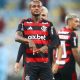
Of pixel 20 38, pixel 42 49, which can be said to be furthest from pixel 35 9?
pixel 42 49

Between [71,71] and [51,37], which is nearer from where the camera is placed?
[51,37]

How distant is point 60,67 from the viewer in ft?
28.6

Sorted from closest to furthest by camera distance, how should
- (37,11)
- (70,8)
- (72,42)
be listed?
(37,11) < (72,42) < (70,8)

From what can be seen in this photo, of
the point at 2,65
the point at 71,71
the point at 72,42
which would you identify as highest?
the point at 72,42

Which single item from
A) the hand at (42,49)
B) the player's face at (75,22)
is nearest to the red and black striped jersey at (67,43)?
the player's face at (75,22)

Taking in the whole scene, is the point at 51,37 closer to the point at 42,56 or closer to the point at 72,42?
the point at 42,56

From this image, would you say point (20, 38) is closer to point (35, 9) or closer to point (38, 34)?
point (38, 34)

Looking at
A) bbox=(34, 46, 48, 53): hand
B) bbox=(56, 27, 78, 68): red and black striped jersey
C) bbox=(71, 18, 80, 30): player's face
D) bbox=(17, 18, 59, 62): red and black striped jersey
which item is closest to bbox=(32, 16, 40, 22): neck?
bbox=(17, 18, 59, 62): red and black striped jersey

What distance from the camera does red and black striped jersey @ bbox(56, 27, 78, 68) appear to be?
27.8 ft

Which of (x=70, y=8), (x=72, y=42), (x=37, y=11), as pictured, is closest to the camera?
(x=37, y=11)

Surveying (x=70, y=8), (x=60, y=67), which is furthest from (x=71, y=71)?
(x=70, y=8)

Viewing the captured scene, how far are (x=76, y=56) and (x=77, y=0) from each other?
3.85 meters

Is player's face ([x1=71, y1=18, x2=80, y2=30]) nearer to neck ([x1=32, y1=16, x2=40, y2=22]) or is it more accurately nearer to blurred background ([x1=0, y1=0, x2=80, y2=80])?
neck ([x1=32, y1=16, x2=40, y2=22])

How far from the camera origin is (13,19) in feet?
40.2
